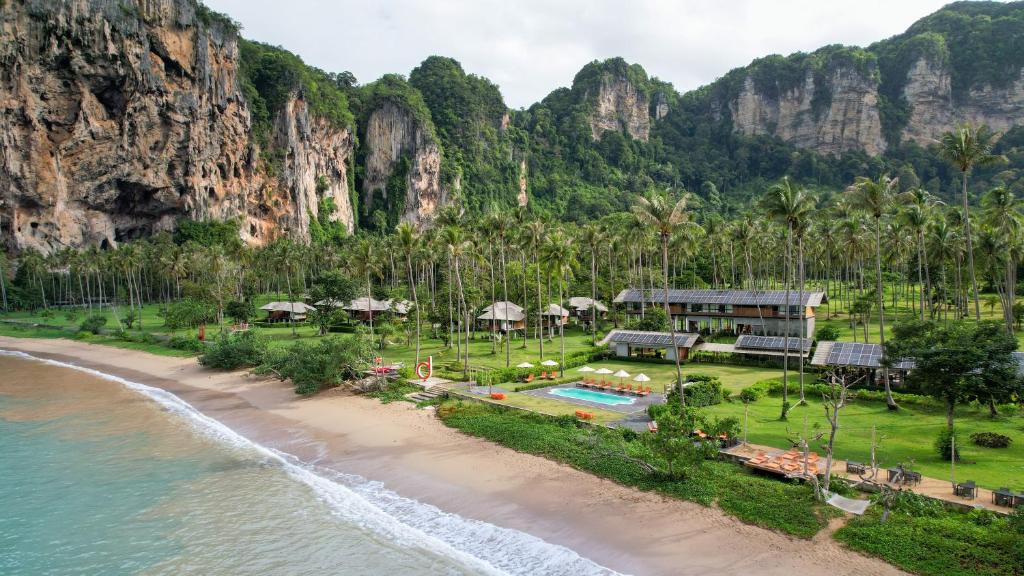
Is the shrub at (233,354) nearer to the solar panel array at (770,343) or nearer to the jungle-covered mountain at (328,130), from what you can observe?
the solar panel array at (770,343)

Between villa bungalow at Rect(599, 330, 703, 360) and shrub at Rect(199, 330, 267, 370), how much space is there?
30901 millimetres

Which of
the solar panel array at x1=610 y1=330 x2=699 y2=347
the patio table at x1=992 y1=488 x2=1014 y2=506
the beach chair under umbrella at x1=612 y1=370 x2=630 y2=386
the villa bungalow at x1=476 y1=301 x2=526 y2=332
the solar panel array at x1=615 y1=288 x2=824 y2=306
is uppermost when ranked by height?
the solar panel array at x1=615 y1=288 x2=824 y2=306

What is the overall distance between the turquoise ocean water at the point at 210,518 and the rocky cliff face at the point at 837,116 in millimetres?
201064

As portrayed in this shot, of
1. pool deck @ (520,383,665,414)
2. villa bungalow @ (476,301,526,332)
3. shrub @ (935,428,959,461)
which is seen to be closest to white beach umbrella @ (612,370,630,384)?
pool deck @ (520,383,665,414)

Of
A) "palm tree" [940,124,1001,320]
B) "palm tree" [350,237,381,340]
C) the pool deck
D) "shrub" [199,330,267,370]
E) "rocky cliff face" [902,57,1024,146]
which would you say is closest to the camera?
"palm tree" [940,124,1001,320]

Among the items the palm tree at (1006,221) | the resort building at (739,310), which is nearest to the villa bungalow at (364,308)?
the resort building at (739,310)

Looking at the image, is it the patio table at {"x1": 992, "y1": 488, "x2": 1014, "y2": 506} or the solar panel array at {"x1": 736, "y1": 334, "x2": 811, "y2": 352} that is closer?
the patio table at {"x1": 992, "y1": 488, "x2": 1014, "y2": 506}

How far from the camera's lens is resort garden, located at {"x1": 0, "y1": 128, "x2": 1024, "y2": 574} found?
62.7 ft

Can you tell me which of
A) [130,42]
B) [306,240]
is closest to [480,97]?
[306,240]

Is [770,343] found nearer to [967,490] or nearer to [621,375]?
[621,375]

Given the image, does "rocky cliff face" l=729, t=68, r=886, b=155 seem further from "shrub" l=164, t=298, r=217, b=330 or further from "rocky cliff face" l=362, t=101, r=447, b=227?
"shrub" l=164, t=298, r=217, b=330

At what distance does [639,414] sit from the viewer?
30.0 m

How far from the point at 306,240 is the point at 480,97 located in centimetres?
8116

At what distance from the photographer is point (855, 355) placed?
35781 mm
